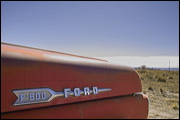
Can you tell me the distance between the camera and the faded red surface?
123 centimetres

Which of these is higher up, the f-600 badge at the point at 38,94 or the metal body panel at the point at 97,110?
the f-600 badge at the point at 38,94

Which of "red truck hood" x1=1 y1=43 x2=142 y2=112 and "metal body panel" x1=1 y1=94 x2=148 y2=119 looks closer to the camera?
"red truck hood" x1=1 y1=43 x2=142 y2=112

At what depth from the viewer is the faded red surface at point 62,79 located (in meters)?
1.23

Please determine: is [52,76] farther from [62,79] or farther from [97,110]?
[97,110]

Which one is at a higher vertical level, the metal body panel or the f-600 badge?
the f-600 badge

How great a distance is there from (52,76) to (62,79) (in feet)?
0.34

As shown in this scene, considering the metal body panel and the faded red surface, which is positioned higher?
the faded red surface

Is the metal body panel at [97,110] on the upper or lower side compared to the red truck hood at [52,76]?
lower

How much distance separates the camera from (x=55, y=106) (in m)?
1.43

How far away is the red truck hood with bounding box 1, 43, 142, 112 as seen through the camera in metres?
1.22

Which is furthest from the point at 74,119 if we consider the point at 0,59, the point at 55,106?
the point at 0,59

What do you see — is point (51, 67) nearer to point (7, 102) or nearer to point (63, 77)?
point (63, 77)

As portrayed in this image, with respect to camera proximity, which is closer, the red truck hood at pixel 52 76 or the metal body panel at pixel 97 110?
the red truck hood at pixel 52 76

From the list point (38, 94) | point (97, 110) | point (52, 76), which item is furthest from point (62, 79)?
point (97, 110)
